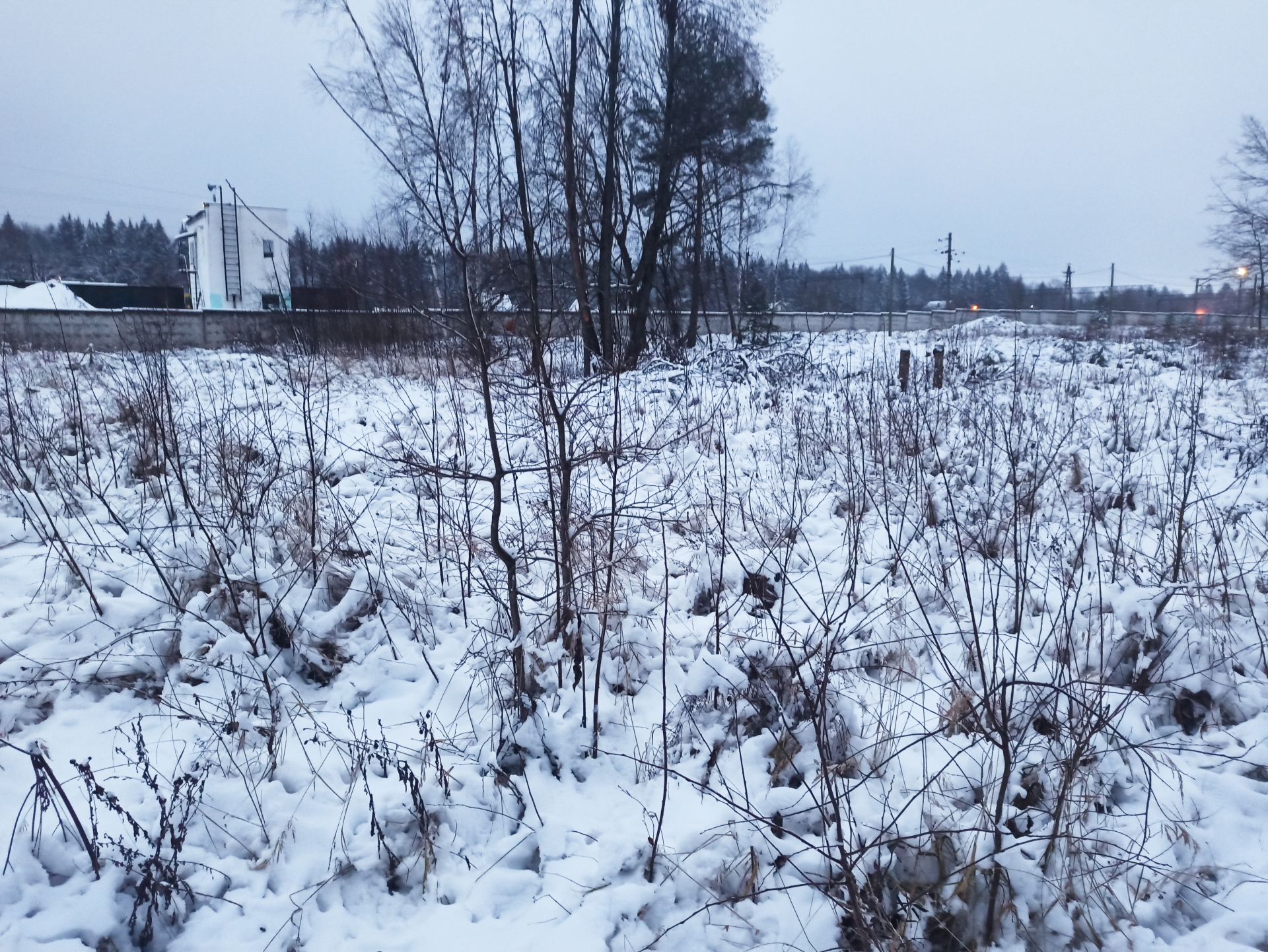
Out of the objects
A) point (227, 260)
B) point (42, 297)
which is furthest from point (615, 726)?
point (227, 260)

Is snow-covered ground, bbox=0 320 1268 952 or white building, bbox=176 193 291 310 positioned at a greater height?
white building, bbox=176 193 291 310

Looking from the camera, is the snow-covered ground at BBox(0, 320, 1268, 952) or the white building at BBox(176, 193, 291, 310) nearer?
the snow-covered ground at BBox(0, 320, 1268, 952)

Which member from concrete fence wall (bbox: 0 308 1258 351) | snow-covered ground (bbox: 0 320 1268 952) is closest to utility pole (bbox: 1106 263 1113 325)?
concrete fence wall (bbox: 0 308 1258 351)

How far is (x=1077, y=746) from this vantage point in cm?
196

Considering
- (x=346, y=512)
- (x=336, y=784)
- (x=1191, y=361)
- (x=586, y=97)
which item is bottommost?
(x=336, y=784)

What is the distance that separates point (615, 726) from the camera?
2641mm

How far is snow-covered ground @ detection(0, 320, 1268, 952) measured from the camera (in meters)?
1.94

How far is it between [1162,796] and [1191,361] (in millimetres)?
13158

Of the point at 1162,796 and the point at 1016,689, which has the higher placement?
the point at 1016,689

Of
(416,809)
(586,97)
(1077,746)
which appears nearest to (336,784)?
(416,809)

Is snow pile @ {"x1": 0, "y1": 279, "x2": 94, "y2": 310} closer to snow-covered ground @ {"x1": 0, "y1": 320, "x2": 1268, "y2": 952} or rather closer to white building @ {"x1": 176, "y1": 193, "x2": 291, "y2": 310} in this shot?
white building @ {"x1": 176, "y1": 193, "x2": 291, "y2": 310}

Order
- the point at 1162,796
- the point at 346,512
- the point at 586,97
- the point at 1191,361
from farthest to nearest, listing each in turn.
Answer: the point at 1191,361, the point at 346,512, the point at 586,97, the point at 1162,796

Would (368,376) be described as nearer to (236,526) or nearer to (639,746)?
(236,526)

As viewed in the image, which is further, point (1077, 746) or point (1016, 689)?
point (1016, 689)
